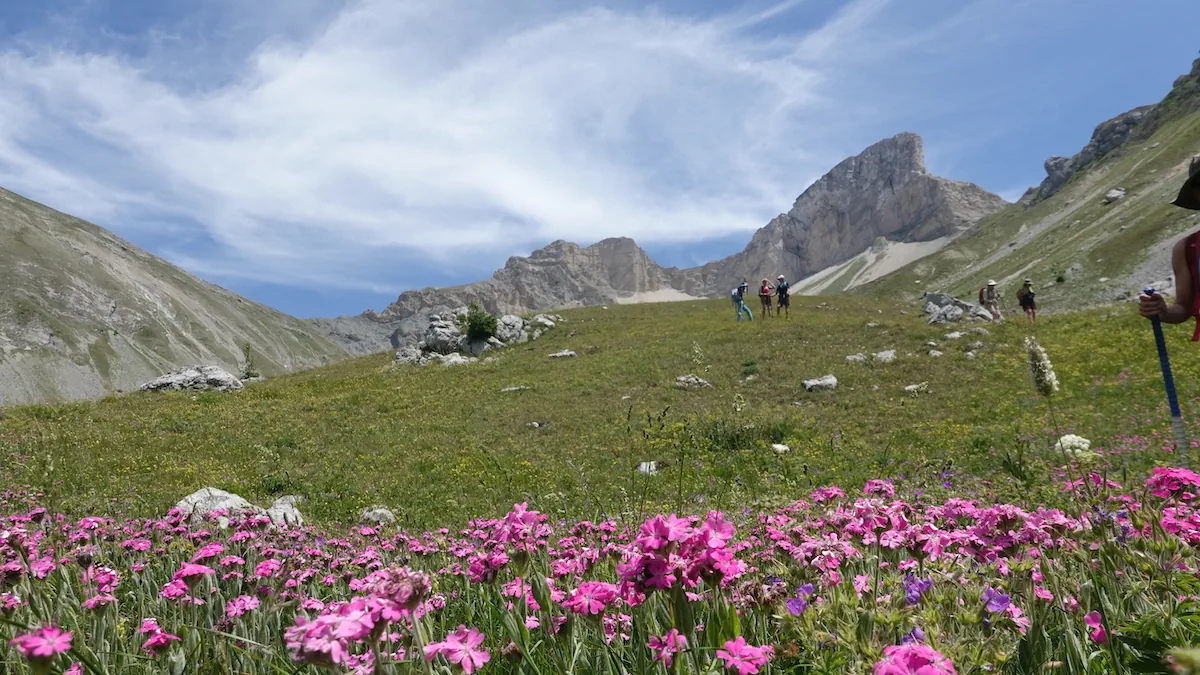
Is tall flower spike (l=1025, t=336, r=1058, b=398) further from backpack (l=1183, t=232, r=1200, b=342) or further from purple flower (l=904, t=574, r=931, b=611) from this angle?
backpack (l=1183, t=232, r=1200, b=342)

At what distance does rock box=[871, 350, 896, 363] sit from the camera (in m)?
25.7

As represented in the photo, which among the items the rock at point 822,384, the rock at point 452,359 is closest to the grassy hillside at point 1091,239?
the rock at point 822,384

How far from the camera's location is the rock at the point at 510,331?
1767 inches

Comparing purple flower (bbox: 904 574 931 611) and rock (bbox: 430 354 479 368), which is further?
rock (bbox: 430 354 479 368)

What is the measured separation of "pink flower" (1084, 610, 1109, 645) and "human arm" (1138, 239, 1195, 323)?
134 inches

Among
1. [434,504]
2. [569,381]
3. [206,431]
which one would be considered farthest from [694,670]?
[569,381]

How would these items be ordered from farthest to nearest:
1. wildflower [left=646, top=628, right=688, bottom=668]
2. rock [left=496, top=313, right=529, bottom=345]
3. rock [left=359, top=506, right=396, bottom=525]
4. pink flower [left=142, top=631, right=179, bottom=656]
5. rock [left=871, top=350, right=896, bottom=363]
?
rock [left=496, top=313, right=529, bottom=345]
rock [left=871, top=350, right=896, bottom=363]
rock [left=359, top=506, right=396, bottom=525]
pink flower [left=142, top=631, right=179, bottom=656]
wildflower [left=646, top=628, right=688, bottom=668]

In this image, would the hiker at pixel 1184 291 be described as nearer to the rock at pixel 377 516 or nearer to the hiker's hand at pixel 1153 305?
the hiker's hand at pixel 1153 305

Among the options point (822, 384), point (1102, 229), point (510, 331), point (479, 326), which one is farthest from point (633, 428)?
point (1102, 229)

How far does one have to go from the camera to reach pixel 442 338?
44.8 metres

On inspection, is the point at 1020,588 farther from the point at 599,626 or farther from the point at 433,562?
the point at 433,562

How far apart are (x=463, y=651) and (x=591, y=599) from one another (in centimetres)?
68

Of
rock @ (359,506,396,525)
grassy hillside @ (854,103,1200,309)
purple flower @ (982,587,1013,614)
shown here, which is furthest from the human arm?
grassy hillside @ (854,103,1200,309)

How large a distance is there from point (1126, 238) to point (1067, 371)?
8745 cm
